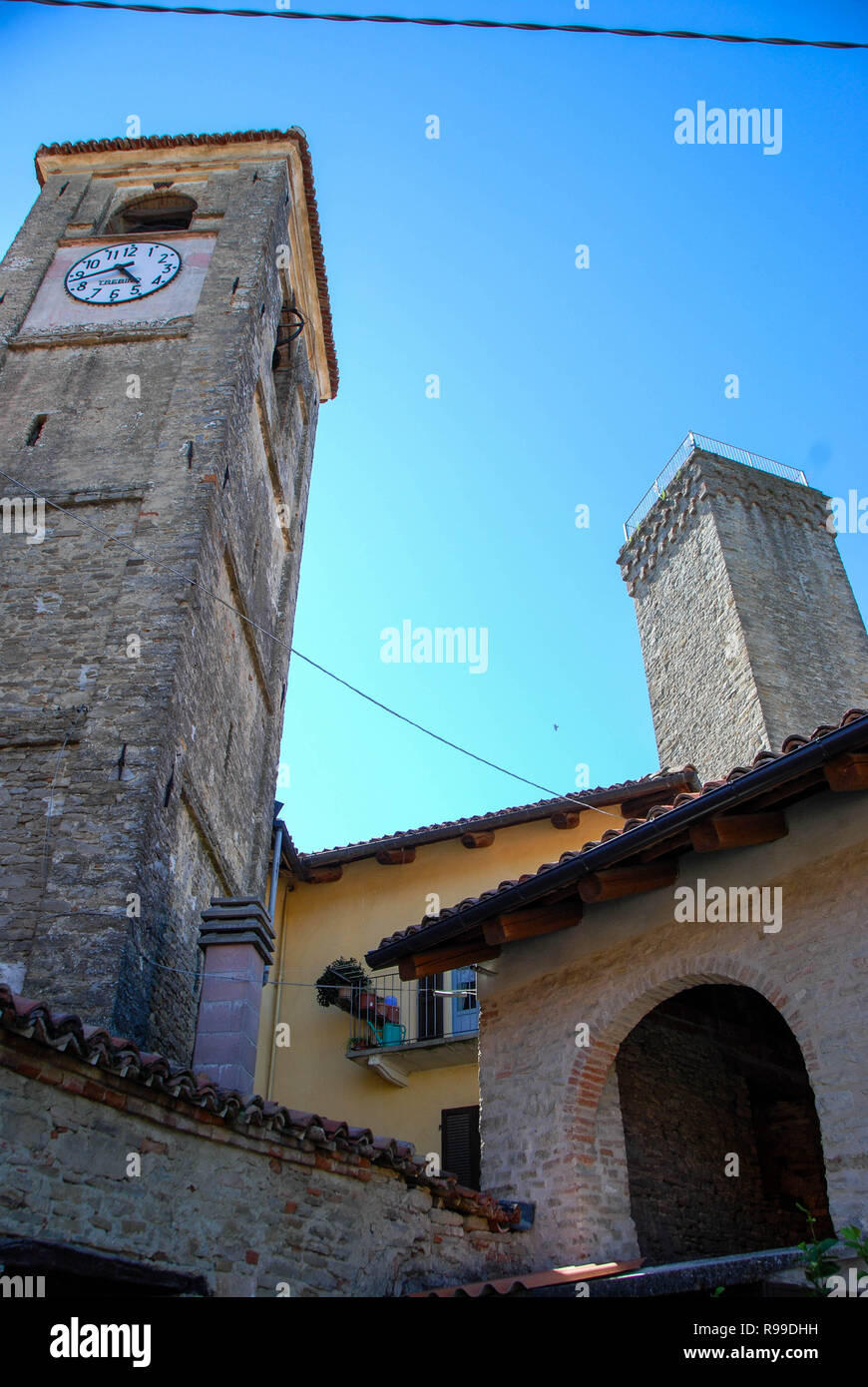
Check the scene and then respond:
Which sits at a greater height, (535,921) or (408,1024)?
(408,1024)

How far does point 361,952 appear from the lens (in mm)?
14469

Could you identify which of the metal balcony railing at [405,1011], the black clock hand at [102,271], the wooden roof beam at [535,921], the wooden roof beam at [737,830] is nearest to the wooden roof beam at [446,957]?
the wooden roof beam at [535,921]

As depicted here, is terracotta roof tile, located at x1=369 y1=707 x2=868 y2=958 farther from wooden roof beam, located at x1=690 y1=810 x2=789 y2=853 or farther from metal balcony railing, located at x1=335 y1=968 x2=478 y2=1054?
metal balcony railing, located at x1=335 y1=968 x2=478 y2=1054

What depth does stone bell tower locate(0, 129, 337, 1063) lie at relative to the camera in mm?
9117

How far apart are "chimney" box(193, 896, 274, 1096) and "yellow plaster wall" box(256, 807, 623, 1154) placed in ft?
13.2

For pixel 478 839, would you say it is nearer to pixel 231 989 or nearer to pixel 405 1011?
pixel 405 1011

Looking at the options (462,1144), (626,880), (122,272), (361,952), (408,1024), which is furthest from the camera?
(122,272)

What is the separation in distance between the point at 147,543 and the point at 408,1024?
6.49 metres

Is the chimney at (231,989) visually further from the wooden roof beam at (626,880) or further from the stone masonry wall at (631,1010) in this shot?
the wooden roof beam at (626,880)

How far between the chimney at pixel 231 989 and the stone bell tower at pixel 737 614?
1305 centimetres

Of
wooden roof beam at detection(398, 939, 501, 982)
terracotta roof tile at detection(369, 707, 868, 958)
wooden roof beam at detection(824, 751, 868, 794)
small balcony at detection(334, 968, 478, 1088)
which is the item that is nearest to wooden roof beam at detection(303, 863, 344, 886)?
small balcony at detection(334, 968, 478, 1088)

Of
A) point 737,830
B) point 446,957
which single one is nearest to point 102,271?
point 446,957
